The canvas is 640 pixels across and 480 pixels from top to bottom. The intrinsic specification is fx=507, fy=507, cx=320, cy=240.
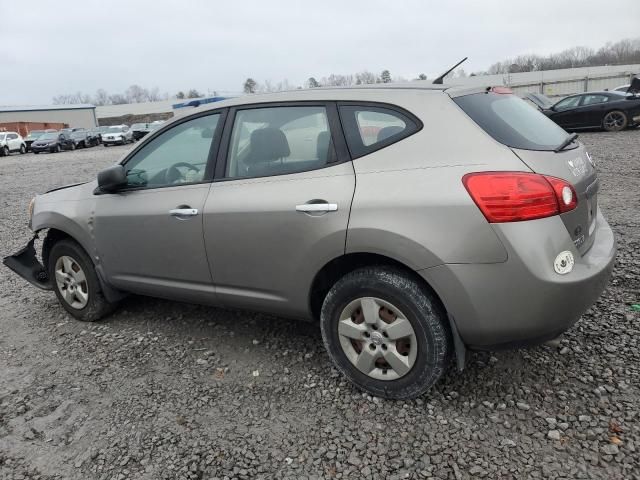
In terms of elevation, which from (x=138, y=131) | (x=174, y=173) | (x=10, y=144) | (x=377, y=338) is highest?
(x=138, y=131)

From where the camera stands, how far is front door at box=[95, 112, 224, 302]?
3.35 metres

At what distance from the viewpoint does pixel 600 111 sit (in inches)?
620

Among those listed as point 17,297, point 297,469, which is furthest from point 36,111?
point 297,469

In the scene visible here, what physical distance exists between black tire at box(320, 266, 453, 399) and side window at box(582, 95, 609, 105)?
16.1 metres

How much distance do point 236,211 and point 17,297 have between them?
10.6 feet

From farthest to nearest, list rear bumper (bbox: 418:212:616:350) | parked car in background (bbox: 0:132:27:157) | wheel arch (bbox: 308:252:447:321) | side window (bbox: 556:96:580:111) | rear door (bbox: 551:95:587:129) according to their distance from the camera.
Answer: parked car in background (bbox: 0:132:27:157), side window (bbox: 556:96:580:111), rear door (bbox: 551:95:587:129), wheel arch (bbox: 308:252:447:321), rear bumper (bbox: 418:212:616:350)

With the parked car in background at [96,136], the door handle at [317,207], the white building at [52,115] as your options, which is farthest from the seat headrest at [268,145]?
the white building at [52,115]

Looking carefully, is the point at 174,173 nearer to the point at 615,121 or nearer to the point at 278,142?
the point at 278,142

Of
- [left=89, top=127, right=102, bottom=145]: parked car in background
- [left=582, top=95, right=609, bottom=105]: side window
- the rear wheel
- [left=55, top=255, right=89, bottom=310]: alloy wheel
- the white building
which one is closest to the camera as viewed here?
[left=55, top=255, right=89, bottom=310]: alloy wheel

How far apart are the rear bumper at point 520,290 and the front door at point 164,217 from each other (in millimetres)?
1607

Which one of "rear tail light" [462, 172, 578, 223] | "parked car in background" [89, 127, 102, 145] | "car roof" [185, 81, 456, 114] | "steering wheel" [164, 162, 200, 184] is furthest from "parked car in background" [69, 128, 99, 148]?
"rear tail light" [462, 172, 578, 223]

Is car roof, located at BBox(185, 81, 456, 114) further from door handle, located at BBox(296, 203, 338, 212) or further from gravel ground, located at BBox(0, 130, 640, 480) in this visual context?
gravel ground, located at BBox(0, 130, 640, 480)

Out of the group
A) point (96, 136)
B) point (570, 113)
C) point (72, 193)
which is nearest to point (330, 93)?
point (72, 193)

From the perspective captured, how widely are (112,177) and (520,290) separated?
275 centimetres
